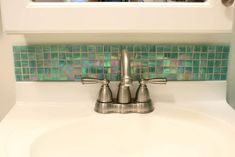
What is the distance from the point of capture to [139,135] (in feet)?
2.84

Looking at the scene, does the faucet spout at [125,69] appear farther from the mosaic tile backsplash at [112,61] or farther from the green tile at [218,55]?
the green tile at [218,55]

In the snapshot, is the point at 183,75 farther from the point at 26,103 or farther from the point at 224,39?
the point at 26,103

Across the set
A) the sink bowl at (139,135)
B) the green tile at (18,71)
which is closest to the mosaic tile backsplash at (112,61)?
the green tile at (18,71)

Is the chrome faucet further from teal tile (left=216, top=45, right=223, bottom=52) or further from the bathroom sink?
teal tile (left=216, top=45, right=223, bottom=52)

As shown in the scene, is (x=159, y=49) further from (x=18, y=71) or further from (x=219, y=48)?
(x=18, y=71)

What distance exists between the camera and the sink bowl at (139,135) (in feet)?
2.67

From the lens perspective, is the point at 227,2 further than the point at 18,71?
No

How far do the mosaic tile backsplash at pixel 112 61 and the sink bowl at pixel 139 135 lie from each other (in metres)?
0.14

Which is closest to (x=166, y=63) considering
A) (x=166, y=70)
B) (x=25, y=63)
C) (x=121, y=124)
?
(x=166, y=70)

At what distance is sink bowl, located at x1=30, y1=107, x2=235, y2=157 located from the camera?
81cm

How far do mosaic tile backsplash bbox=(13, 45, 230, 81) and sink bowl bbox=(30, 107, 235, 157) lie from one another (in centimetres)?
14

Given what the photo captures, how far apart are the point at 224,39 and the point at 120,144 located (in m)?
0.44

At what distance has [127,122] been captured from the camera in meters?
0.86

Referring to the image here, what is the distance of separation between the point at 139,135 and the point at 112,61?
0.76ft
